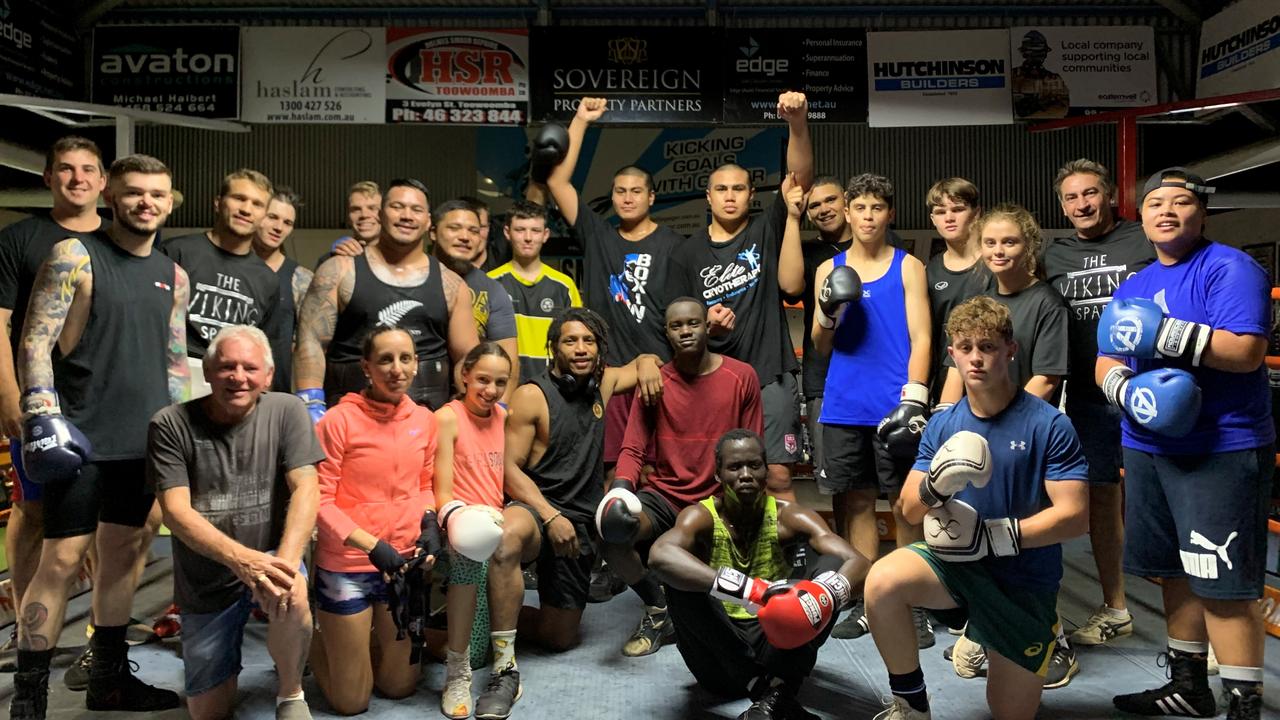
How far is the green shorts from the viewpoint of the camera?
298 centimetres

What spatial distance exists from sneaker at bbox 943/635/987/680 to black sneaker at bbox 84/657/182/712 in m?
2.97

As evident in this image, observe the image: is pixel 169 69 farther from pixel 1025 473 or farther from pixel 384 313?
pixel 1025 473

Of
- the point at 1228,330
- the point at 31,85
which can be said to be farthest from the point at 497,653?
the point at 31,85

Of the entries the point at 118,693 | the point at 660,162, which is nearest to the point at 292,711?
the point at 118,693

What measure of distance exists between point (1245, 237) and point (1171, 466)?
7742mm

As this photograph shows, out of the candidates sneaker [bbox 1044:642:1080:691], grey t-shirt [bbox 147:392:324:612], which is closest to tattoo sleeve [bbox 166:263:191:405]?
grey t-shirt [bbox 147:392:324:612]

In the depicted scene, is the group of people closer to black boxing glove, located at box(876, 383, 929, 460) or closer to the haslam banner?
black boxing glove, located at box(876, 383, 929, 460)

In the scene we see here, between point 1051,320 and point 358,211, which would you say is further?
point 358,211

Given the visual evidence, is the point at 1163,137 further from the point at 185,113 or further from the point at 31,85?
the point at 31,85

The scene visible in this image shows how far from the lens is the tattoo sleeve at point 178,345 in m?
3.59

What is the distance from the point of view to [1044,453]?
118 inches

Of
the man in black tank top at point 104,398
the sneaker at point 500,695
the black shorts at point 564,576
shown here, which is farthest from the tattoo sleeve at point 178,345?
the sneaker at point 500,695

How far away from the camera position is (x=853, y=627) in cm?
417

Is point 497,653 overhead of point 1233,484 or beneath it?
beneath
